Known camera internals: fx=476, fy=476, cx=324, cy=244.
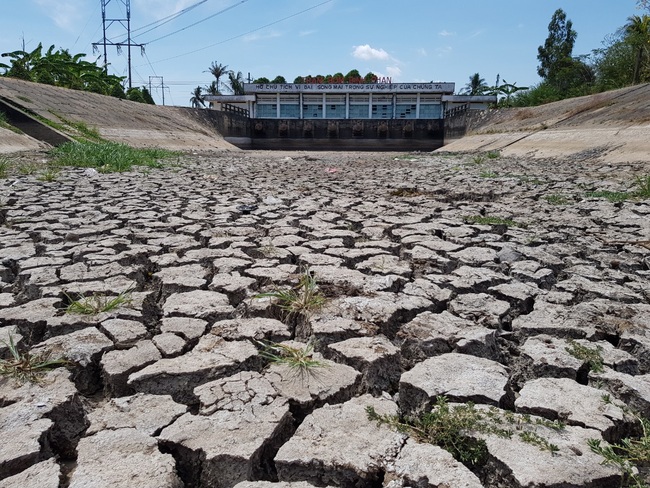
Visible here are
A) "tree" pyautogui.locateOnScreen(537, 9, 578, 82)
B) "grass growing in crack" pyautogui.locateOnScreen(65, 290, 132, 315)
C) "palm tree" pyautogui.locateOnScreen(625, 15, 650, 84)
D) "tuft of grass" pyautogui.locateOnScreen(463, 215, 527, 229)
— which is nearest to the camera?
"grass growing in crack" pyautogui.locateOnScreen(65, 290, 132, 315)

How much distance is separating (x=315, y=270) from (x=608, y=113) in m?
11.9

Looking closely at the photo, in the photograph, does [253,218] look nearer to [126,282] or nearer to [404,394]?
[126,282]

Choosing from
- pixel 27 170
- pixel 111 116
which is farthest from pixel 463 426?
pixel 111 116

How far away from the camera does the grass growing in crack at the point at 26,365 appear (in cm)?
138

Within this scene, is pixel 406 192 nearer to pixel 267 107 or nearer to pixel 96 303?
pixel 96 303

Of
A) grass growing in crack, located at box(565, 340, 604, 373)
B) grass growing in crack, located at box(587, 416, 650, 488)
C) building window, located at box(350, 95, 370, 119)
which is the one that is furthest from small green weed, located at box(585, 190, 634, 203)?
building window, located at box(350, 95, 370, 119)

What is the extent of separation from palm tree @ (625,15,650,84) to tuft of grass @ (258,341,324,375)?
774 inches

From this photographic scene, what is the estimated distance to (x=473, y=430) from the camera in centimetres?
112

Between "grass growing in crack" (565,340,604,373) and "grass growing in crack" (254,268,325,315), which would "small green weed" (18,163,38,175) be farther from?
"grass growing in crack" (565,340,604,373)

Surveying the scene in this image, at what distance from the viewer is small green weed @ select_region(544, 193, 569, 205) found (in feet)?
14.3

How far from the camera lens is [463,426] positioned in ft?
3.72

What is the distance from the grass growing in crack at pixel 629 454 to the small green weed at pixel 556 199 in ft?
11.7

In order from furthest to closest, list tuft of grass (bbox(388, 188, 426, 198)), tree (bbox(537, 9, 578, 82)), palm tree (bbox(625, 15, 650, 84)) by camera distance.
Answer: tree (bbox(537, 9, 578, 82))
palm tree (bbox(625, 15, 650, 84))
tuft of grass (bbox(388, 188, 426, 198))

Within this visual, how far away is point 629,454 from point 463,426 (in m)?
0.37
